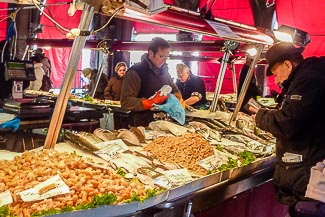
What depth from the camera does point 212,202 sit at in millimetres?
2908

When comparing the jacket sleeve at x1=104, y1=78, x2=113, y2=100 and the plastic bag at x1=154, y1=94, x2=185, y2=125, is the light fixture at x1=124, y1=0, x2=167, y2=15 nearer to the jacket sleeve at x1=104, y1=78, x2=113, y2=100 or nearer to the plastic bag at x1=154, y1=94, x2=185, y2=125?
the plastic bag at x1=154, y1=94, x2=185, y2=125

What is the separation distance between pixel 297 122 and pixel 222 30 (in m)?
0.95

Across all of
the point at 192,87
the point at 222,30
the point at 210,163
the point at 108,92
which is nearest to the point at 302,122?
the point at 210,163

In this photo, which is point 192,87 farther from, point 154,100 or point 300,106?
point 300,106

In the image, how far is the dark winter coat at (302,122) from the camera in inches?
122

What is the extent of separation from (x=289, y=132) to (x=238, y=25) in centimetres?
121

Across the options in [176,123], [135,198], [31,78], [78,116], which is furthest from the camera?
[78,116]

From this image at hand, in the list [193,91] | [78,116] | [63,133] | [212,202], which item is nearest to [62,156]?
[63,133]

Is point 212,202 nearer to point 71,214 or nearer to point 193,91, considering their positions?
point 71,214

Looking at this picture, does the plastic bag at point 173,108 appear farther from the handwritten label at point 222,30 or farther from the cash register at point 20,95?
the cash register at point 20,95

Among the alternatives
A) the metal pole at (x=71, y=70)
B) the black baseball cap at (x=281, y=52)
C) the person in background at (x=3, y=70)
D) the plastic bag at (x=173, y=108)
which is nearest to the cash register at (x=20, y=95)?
the person in background at (x=3, y=70)

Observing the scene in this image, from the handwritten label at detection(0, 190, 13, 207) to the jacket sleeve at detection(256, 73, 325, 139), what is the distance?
2.09 meters

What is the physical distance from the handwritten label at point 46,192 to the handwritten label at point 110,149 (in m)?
0.67

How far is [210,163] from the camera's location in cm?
302
